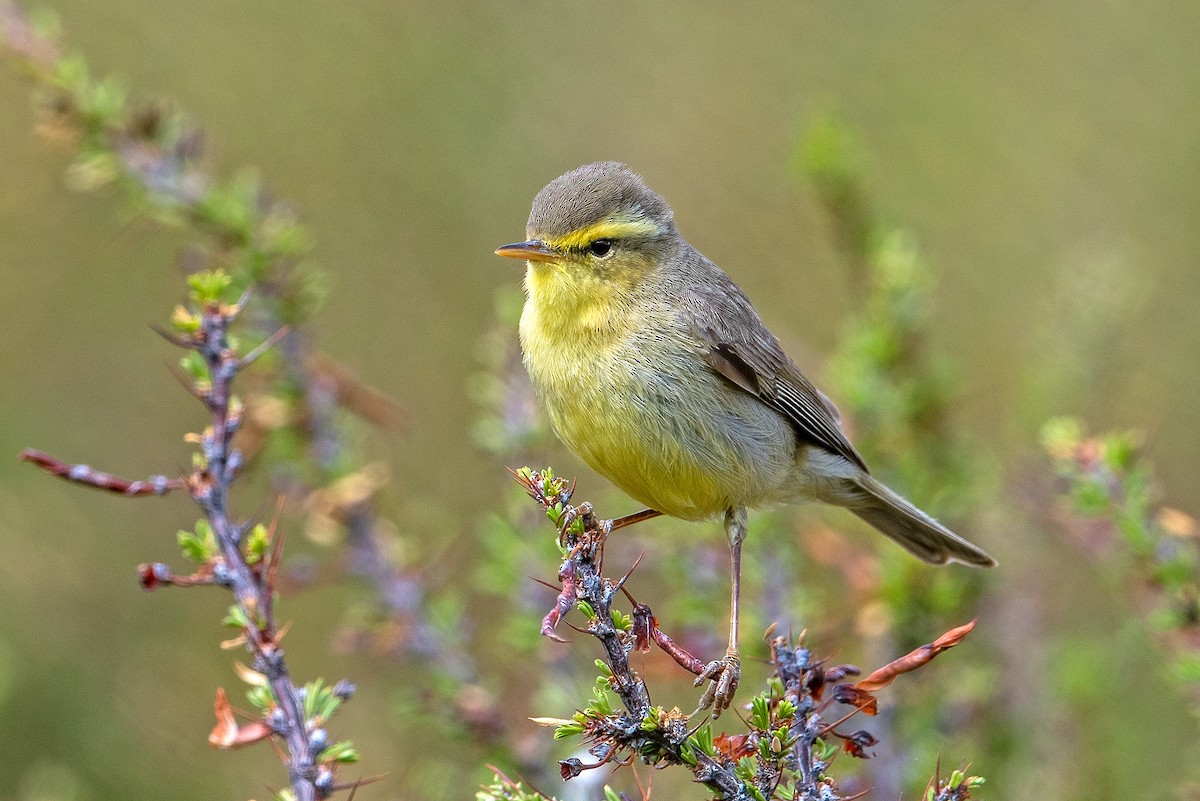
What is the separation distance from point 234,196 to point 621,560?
189cm

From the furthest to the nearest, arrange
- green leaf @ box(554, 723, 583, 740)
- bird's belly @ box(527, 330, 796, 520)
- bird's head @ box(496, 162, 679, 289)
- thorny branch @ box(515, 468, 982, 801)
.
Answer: bird's head @ box(496, 162, 679, 289)
bird's belly @ box(527, 330, 796, 520)
green leaf @ box(554, 723, 583, 740)
thorny branch @ box(515, 468, 982, 801)

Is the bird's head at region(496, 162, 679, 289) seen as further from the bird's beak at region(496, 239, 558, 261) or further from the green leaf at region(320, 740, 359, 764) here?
the green leaf at region(320, 740, 359, 764)

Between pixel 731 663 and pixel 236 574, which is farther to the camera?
pixel 731 663

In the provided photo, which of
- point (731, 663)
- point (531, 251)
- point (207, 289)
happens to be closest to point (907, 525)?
point (731, 663)

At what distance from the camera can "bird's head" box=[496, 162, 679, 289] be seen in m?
4.44

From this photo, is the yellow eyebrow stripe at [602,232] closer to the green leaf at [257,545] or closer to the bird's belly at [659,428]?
the bird's belly at [659,428]

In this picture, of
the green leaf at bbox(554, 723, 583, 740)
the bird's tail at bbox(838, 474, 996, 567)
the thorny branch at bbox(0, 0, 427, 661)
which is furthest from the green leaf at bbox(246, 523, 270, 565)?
the bird's tail at bbox(838, 474, 996, 567)

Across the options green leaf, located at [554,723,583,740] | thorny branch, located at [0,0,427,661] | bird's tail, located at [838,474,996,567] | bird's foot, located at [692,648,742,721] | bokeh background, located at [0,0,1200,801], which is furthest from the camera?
bokeh background, located at [0,0,1200,801]

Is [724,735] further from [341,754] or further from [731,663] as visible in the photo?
[731,663]

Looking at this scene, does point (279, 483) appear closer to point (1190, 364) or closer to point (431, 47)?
point (431, 47)

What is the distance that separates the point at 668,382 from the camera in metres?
4.16

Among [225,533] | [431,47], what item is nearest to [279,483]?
[225,533]

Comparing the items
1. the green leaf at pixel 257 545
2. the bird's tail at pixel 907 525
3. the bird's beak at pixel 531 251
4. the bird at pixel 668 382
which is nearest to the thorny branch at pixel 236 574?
the green leaf at pixel 257 545

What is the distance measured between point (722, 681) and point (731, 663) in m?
0.27
